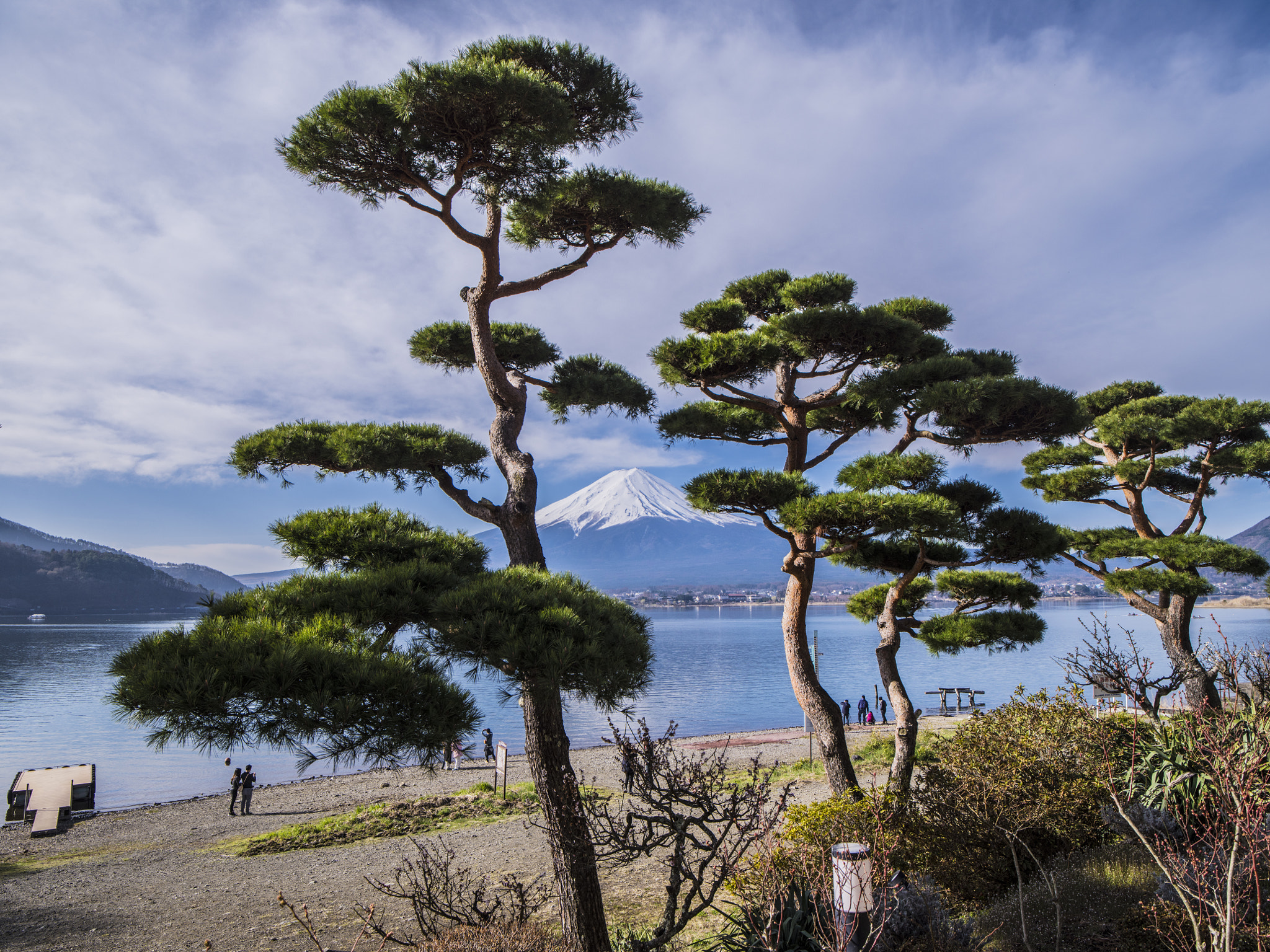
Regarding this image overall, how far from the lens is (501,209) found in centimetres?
591

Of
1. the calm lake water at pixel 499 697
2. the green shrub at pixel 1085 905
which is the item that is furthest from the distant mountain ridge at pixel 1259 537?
the green shrub at pixel 1085 905

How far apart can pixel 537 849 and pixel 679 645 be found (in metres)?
72.8

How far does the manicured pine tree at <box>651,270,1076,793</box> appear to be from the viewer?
7430mm

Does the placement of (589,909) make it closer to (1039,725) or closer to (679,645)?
(1039,725)

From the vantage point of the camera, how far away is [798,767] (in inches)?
567

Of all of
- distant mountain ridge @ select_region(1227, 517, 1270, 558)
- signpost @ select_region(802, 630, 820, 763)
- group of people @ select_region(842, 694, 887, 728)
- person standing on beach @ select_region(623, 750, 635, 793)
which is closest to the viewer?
person standing on beach @ select_region(623, 750, 635, 793)

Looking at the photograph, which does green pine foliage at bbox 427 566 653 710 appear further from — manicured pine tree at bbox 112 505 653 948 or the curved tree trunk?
the curved tree trunk

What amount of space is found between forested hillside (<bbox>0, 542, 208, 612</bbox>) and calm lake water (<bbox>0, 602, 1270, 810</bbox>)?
717 inches

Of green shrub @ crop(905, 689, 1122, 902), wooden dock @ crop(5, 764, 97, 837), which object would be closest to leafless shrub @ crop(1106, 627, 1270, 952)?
green shrub @ crop(905, 689, 1122, 902)

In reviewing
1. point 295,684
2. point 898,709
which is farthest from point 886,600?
point 295,684

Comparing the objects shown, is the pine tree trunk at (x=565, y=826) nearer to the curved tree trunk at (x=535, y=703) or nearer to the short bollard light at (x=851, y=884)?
the curved tree trunk at (x=535, y=703)

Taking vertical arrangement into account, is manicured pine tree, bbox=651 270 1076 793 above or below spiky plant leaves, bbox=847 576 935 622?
above

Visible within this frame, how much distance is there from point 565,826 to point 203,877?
873 centimetres

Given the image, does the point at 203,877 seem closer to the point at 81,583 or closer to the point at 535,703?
the point at 535,703
